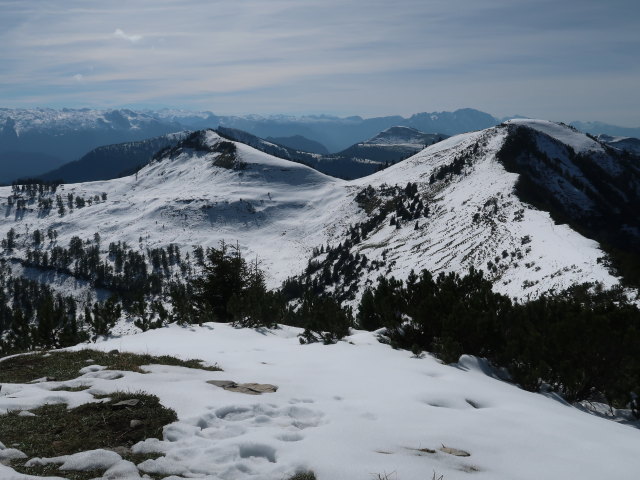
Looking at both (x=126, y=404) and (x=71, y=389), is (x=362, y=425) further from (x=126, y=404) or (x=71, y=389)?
(x=71, y=389)

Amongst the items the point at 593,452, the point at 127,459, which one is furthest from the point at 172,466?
the point at 593,452

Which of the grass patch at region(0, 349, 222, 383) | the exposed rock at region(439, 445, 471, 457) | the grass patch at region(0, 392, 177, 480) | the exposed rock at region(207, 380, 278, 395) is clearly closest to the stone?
the grass patch at region(0, 392, 177, 480)

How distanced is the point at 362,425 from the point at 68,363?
11.4 m

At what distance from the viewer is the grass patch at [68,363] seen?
579 inches

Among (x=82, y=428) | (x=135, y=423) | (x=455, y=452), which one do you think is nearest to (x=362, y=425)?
(x=455, y=452)

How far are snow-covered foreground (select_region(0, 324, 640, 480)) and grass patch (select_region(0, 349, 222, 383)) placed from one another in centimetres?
90

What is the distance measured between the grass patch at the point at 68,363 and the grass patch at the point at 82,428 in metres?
3.63

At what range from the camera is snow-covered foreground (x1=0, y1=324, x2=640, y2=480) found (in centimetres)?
848

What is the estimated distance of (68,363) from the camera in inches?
628

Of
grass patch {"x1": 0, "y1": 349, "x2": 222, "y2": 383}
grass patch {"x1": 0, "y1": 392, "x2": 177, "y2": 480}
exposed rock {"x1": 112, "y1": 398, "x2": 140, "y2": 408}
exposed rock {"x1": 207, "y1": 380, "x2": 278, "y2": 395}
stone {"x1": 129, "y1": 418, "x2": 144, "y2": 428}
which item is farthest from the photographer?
grass patch {"x1": 0, "y1": 349, "x2": 222, "y2": 383}

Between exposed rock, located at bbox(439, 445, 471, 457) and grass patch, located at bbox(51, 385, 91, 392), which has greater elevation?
exposed rock, located at bbox(439, 445, 471, 457)

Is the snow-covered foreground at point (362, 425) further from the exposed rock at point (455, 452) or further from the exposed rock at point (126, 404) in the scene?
the exposed rock at point (126, 404)

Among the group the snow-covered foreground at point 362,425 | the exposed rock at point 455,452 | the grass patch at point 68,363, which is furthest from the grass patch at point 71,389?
the exposed rock at point 455,452

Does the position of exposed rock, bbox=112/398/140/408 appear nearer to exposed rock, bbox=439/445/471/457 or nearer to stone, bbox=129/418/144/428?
stone, bbox=129/418/144/428
